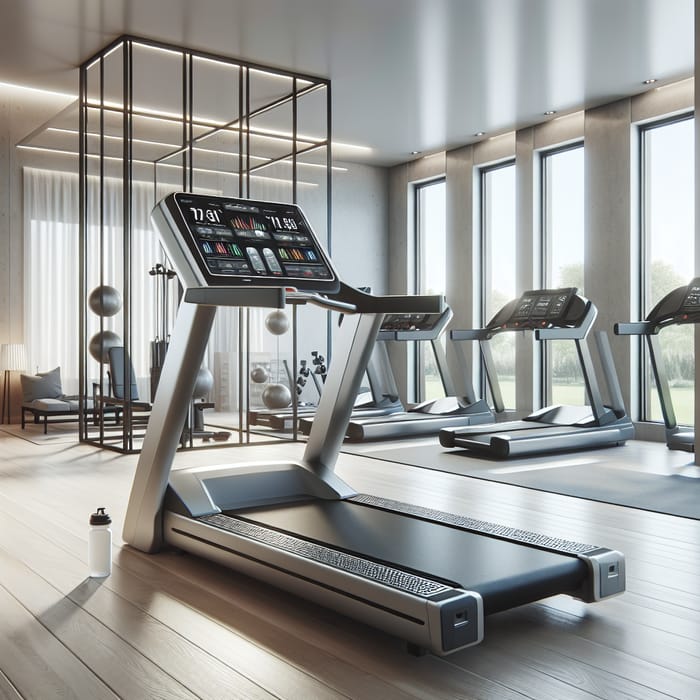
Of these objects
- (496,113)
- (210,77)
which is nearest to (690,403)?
(496,113)

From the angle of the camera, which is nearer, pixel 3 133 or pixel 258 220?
pixel 258 220

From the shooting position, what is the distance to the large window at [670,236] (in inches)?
287

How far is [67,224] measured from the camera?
8.78m

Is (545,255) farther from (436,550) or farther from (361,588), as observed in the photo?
Answer: (361,588)

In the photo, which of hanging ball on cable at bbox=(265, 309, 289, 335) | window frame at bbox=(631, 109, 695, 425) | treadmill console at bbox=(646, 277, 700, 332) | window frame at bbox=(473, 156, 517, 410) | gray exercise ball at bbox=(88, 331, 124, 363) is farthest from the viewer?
window frame at bbox=(473, 156, 517, 410)

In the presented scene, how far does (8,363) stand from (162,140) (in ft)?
9.24

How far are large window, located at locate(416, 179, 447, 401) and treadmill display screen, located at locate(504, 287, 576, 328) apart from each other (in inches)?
122

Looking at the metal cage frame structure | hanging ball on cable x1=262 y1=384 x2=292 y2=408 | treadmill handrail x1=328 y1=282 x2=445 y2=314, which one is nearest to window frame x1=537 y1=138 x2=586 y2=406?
the metal cage frame structure

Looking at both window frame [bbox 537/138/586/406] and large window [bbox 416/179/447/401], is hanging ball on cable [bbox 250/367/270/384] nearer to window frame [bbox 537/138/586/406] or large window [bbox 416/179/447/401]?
window frame [bbox 537/138/586/406]

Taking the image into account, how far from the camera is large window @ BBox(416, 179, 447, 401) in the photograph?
33.6ft

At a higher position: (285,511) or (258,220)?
(258,220)

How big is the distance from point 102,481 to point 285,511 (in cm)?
211

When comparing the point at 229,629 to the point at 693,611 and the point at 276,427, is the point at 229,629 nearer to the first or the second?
the point at 693,611

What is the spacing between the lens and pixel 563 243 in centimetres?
843
